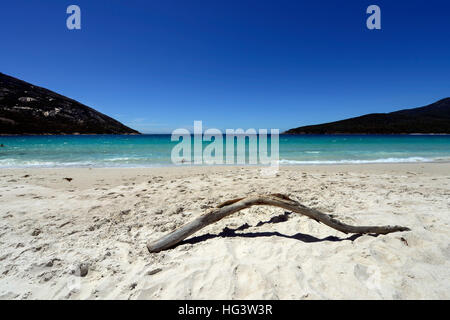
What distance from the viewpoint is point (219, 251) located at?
2609 millimetres

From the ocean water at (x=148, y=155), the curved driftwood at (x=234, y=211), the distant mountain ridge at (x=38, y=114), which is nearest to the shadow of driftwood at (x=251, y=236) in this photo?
the curved driftwood at (x=234, y=211)

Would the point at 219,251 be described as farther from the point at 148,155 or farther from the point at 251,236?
the point at 148,155

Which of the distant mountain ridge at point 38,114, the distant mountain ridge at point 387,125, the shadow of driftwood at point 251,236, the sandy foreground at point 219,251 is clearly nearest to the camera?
the sandy foreground at point 219,251

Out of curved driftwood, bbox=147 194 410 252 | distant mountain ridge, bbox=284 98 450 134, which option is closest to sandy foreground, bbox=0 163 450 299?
curved driftwood, bbox=147 194 410 252

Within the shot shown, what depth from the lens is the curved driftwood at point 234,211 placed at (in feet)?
9.02

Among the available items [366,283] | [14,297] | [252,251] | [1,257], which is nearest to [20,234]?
[1,257]

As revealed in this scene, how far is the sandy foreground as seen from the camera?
1969 mm

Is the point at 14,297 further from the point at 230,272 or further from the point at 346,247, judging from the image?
the point at 346,247

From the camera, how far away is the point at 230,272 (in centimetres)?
217

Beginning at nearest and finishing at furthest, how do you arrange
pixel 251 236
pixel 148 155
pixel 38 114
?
pixel 251 236 < pixel 148 155 < pixel 38 114

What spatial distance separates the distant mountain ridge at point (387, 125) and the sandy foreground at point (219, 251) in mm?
82339

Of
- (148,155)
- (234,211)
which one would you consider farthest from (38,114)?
(234,211)

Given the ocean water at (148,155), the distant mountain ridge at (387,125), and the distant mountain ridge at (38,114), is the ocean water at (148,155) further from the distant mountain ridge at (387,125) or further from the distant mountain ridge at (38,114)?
the distant mountain ridge at (387,125)

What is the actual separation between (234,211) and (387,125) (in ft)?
296
